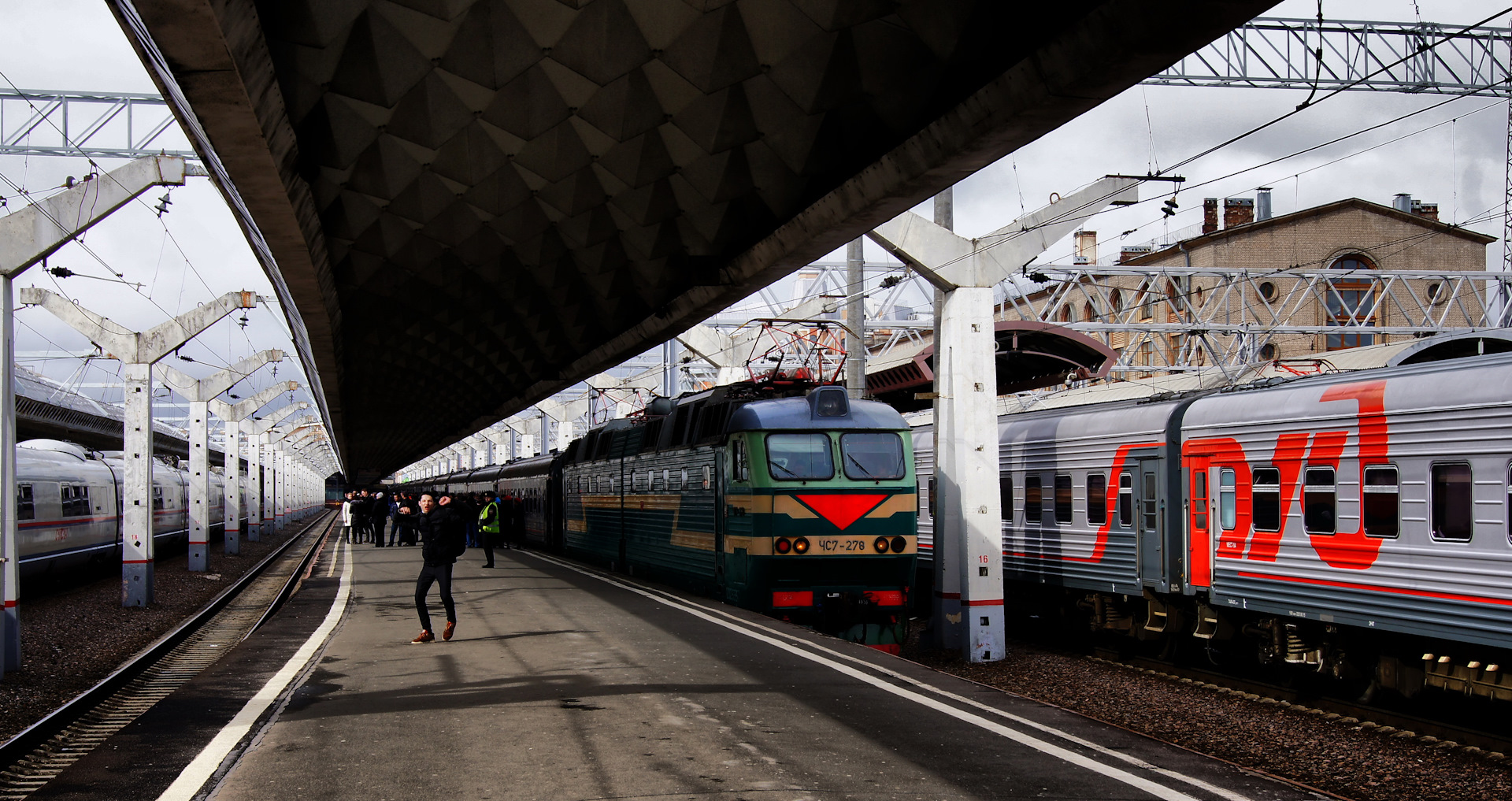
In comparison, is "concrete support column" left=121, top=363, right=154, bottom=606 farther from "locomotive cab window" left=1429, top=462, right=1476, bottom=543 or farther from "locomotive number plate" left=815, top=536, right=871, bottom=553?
"locomotive cab window" left=1429, top=462, right=1476, bottom=543

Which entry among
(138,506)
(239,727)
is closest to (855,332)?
(239,727)

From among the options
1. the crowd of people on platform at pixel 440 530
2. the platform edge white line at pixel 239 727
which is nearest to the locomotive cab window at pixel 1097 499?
the crowd of people on platform at pixel 440 530

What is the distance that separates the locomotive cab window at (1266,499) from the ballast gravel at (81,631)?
41.1 feet

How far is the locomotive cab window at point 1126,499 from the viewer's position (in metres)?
16.5

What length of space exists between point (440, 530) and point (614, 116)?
17.8 ft

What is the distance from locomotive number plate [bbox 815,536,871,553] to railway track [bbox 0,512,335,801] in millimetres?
7581

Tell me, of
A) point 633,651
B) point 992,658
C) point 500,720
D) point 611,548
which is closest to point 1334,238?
point 611,548

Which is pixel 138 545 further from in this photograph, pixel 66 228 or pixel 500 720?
pixel 500 720

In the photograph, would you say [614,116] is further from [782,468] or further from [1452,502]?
[1452,502]

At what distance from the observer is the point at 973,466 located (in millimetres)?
16016

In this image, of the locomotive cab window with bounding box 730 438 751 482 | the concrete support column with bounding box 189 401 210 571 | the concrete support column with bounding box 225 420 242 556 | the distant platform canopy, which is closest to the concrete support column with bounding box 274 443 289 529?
the concrete support column with bounding box 225 420 242 556

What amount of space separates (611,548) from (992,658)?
42.3ft

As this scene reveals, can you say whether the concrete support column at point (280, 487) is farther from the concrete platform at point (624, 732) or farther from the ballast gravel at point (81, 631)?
the concrete platform at point (624, 732)

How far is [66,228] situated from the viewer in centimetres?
1559
